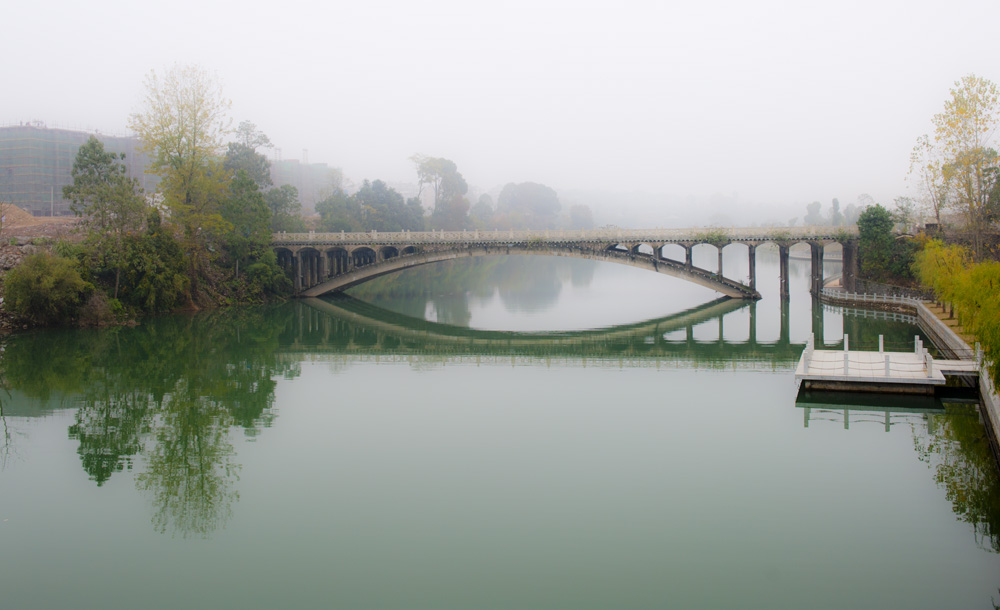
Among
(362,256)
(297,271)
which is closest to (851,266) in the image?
(362,256)

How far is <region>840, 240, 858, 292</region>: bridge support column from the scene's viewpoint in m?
41.8

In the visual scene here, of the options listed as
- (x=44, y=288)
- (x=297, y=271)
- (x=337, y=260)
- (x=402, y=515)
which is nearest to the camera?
(x=402, y=515)

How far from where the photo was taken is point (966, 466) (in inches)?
479

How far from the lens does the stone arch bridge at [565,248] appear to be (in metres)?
42.9

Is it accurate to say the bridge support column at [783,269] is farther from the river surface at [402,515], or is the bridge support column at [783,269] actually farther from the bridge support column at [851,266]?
the river surface at [402,515]

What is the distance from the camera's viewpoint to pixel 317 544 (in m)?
9.07

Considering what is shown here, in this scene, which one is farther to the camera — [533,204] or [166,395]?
[533,204]

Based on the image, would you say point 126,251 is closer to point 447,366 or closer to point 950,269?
point 447,366

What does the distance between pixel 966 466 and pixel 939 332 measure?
14.0 meters

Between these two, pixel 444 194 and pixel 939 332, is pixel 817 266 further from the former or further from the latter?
pixel 444 194

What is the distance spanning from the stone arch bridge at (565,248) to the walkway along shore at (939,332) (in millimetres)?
3427

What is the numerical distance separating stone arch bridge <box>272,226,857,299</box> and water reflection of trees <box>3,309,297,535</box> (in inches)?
598

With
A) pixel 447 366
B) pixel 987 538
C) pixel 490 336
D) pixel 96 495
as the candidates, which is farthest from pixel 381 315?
pixel 987 538

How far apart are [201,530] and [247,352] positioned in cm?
1691
